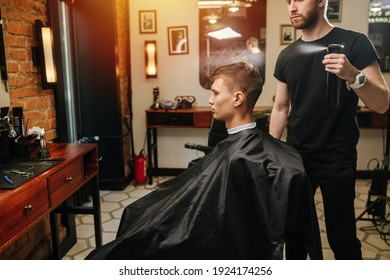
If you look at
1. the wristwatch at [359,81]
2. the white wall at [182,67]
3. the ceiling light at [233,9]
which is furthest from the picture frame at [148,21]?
the wristwatch at [359,81]

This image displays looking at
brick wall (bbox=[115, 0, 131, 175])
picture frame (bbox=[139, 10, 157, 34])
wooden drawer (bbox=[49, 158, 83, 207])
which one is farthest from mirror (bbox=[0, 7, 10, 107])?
brick wall (bbox=[115, 0, 131, 175])

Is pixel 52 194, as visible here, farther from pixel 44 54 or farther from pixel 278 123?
pixel 278 123

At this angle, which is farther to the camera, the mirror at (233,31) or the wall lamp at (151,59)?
the wall lamp at (151,59)

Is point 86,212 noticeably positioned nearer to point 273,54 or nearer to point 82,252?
point 82,252

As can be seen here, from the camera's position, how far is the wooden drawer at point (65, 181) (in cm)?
141

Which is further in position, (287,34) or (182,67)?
(182,67)

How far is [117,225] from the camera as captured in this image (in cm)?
229

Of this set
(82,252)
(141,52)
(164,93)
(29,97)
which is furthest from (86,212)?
(141,52)

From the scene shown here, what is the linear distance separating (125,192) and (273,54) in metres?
1.85

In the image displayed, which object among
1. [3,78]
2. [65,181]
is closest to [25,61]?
[3,78]

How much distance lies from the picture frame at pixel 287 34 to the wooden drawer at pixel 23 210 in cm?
113

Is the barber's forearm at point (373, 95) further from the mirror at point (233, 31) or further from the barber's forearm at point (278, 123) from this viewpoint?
the mirror at point (233, 31)

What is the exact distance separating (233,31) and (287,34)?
0.85ft

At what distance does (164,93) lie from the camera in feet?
7.41
